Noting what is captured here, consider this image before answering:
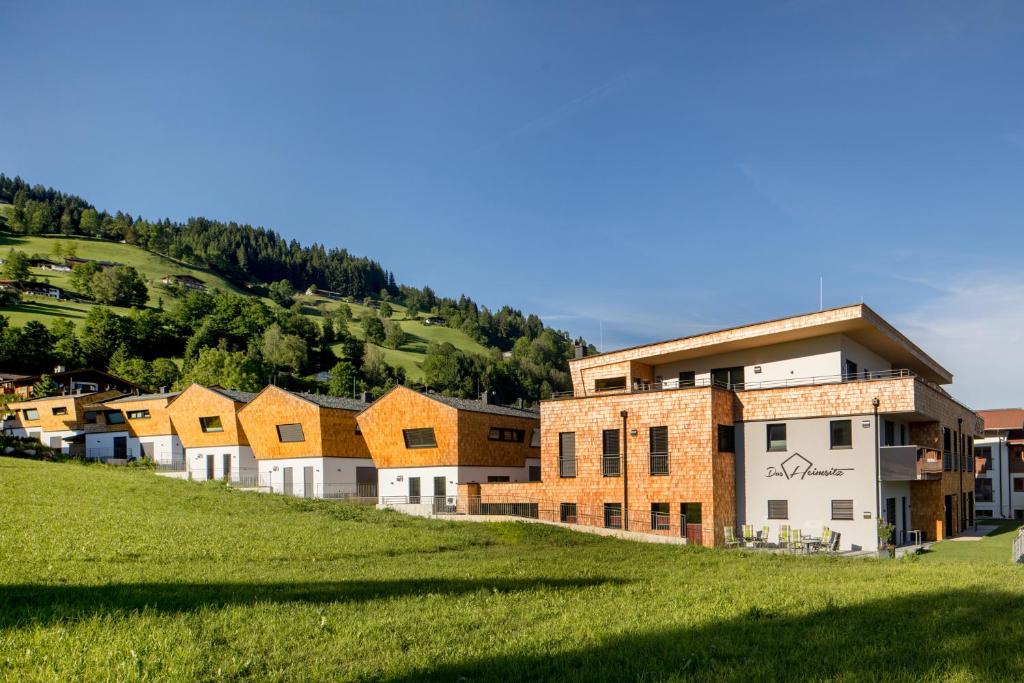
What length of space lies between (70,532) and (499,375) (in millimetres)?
123141

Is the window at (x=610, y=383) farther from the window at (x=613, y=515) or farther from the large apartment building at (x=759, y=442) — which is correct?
the window at (x=613, y=515)

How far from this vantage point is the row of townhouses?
116 ft

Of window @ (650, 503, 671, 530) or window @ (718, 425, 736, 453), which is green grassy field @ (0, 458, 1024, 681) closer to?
window @ (650, 503, 671, 530)

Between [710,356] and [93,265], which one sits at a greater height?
[93,265]

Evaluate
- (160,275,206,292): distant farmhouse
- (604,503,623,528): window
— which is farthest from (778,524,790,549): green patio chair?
(160,275,206,292): distant farmhouse

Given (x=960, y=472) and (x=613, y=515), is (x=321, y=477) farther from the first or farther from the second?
(x=960, y=472)

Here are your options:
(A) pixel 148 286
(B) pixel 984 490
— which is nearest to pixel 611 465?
(B) pixel 984 490

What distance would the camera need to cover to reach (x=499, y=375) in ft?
486

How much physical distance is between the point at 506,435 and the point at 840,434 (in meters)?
→ 20.0

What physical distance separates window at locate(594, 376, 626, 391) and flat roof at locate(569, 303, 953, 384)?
87 centimetres

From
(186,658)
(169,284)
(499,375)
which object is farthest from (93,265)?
(186,658)

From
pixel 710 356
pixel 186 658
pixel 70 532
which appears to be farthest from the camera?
pixel 710 356

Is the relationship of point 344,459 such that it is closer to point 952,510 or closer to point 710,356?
point 710,356

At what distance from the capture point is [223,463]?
58.8 metres
